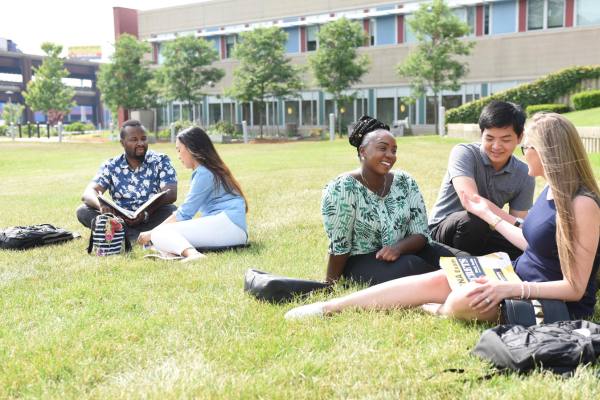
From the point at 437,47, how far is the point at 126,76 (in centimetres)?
2234

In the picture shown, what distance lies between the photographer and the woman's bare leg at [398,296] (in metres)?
4.12

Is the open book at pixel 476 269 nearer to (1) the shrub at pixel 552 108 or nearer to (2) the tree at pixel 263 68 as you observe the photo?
(1) the shrub at pixel 552 108

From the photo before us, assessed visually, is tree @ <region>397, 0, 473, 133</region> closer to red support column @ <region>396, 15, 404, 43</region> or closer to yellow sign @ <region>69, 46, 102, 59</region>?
red support column @ <region>396, 15, 404, 43</region>

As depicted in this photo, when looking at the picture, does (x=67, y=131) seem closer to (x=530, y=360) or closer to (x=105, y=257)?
(x=105, y=257)

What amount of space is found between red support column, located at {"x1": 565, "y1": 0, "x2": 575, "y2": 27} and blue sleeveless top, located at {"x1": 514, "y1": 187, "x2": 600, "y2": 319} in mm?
35493

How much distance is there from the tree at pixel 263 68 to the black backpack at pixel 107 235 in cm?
3272

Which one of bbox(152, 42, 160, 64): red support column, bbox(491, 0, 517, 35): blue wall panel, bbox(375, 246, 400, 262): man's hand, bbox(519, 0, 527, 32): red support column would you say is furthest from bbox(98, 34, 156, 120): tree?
bbox(375, 246, 400, 262): man's hand

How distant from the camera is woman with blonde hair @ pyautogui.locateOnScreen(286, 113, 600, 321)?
3412 mm

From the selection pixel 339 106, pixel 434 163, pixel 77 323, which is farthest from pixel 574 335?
pixel 339 106

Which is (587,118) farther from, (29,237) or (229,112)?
(229,112)

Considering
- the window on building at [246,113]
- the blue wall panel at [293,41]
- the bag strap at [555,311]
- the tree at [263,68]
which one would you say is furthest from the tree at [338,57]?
the bag strap at [555,311]

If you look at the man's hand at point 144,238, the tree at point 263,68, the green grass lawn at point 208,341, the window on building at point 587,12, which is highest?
the window on building at point 587,12

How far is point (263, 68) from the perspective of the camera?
127ft

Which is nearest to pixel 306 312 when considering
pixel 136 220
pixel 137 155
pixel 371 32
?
pixel 136 220
